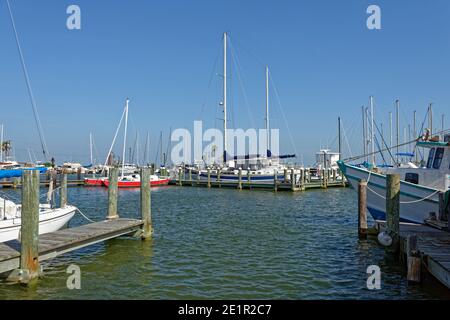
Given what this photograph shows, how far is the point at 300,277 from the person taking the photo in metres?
11.9

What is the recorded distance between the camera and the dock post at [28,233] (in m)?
10.5

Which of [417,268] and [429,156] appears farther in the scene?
[429,156]

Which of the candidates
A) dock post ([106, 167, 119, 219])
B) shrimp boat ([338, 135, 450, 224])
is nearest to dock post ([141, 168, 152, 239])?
dock post ([106, 167, 119, 219])

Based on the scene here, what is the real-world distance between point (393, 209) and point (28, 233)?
36.7 ft

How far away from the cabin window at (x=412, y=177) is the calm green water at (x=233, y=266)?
330 cm

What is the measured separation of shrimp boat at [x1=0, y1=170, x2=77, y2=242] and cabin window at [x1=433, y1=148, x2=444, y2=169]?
15.5 metres

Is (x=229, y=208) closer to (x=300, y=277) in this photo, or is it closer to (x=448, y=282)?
(x=300, y=277)

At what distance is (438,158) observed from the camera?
59.1ft

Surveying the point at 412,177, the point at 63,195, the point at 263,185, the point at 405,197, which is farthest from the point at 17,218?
the point at 263,185

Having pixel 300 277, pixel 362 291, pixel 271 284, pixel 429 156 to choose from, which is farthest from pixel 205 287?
pixel 429 156

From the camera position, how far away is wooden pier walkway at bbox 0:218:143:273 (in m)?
10.6

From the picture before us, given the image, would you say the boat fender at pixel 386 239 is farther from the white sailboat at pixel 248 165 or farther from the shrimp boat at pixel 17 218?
the white sailboat at pixel 248 165

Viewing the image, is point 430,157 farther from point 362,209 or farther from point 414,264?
point 414,264
